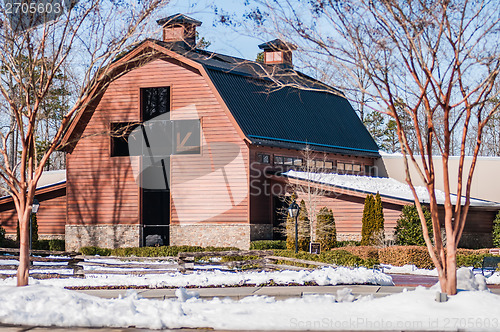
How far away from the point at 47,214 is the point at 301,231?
589 inches

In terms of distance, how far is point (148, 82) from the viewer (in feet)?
112

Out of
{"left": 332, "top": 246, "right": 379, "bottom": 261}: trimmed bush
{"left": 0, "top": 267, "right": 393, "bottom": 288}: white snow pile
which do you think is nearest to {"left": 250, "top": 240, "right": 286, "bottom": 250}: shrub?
{"left": 332, "top": 246, "right": 379, "bottom": 261}: trimmed bush

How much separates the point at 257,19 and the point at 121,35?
4.01 meters

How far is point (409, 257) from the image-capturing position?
25469 mm

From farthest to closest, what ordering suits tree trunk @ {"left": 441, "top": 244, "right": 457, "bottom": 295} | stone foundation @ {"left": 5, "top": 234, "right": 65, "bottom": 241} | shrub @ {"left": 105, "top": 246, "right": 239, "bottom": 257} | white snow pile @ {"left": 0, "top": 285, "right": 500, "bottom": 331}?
stone foundation @ {"left": 5, "top": 234, "right": 65, "bottom": 241} → shrub @ {"left": 105, "top": 246, "right": 239, "bottom": 257} → tree trunk @ {"left": 441, "top": 244, "right": 457, "bottom": 295} → white snow pile @ {"left": 0, "top": 285, "right": 500, "bottom": 331}

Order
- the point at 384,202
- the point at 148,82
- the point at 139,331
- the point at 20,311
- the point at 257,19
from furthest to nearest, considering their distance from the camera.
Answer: the point at 148,82 → the point at 384,202 → the point at 257,19 → the point at 20,311 → the point at 139,331

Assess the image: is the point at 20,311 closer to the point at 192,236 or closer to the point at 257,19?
the point at 257,19

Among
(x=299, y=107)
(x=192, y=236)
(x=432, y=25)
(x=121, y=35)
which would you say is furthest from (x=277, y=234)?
(x=432, y=25)

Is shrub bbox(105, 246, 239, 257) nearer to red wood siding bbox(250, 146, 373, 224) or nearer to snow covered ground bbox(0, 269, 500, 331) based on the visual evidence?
red wood siding bbox(250, 146, 373, 224)

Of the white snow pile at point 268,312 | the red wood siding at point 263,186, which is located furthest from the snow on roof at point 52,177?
the white snow pile at point 268,312

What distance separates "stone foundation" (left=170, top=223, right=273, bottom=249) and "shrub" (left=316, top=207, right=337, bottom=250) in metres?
3.21

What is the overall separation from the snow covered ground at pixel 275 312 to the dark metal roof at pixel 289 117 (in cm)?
1849

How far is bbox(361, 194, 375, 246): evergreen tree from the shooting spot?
101 feet

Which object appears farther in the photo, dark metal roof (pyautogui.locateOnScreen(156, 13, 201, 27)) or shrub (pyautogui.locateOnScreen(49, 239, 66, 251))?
shrub (pyautogui.locateOnScreen(49, 239, 66, 251))
